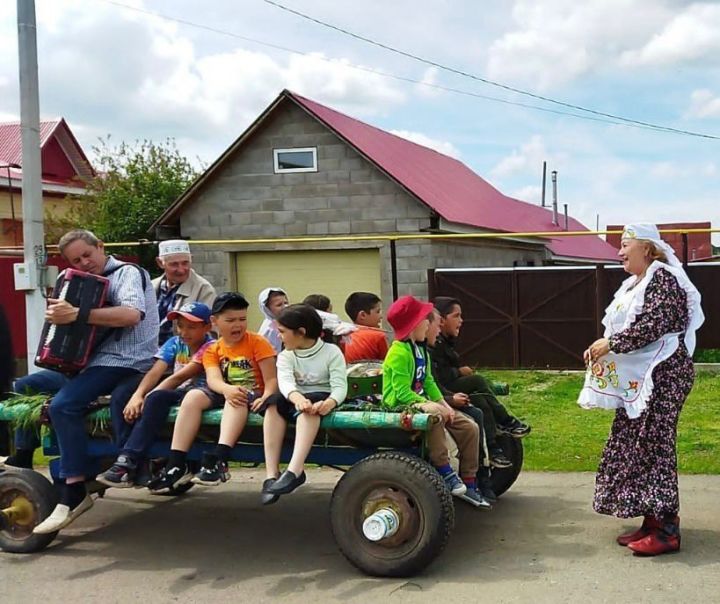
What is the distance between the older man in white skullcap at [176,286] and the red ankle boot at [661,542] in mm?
3188

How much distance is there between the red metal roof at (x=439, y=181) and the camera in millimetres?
17469

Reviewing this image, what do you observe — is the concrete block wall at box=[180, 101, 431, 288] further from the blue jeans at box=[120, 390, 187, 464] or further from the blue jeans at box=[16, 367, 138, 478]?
the blue jeans at box=[120, 390, 187, 464]

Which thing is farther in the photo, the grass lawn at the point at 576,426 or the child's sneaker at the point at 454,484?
the grass lawn at the point at 576,426

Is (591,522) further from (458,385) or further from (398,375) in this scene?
(398,375)

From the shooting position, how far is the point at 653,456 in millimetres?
4836

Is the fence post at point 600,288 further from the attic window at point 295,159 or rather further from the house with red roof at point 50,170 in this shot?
the house with red roof at point 50,170

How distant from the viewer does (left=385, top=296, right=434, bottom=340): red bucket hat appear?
5.02m

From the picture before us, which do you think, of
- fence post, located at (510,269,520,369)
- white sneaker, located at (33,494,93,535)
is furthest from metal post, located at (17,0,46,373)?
fence post, located at (510,269,520,369)

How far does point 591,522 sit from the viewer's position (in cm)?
551

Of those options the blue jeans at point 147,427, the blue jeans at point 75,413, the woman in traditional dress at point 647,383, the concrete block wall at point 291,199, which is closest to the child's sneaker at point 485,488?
the woman in traditional dress at point 647,383

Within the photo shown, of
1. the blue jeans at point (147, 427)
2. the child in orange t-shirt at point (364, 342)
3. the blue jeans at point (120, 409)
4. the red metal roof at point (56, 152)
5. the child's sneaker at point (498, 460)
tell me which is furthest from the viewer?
the red metal roof at point (56, 152)

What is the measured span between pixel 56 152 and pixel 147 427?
2770 centimetres

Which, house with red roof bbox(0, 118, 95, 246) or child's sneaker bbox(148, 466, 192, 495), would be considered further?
house with red roof bbox(0, 118, 95, 246)

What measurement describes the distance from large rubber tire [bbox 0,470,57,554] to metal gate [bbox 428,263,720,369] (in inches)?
378
